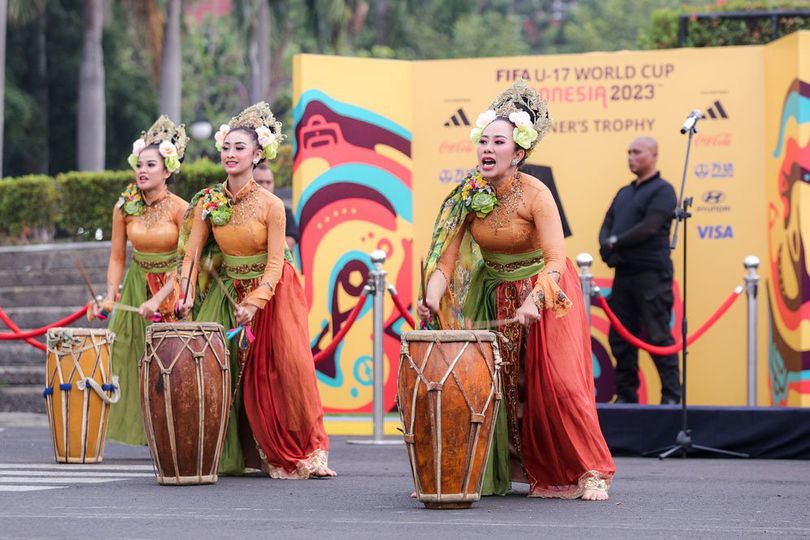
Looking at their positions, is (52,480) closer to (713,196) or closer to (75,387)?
(75,387)

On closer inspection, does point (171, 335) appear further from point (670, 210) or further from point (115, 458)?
point (670, 210)

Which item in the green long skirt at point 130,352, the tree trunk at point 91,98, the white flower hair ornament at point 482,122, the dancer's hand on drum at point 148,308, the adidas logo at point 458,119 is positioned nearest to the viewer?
the white flower hair ornament at point 482,122

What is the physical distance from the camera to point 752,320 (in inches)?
457

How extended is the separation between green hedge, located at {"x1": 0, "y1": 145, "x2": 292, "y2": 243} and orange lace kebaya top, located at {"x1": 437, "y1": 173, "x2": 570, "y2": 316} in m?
9.09

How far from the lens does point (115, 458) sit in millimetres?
10141

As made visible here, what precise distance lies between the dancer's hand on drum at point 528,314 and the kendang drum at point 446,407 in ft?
0.66

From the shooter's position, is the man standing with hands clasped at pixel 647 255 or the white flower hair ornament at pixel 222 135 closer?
the white flower hair ornament at pixel 222 135

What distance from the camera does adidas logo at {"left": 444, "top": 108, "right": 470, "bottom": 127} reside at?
12438 mm

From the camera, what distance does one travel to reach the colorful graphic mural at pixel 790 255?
11414 mm

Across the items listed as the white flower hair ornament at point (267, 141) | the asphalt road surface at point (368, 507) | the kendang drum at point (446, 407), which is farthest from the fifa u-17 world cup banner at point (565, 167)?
the kendang drum at point (446, 407)

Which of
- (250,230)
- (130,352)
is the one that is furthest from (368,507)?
(130,352)

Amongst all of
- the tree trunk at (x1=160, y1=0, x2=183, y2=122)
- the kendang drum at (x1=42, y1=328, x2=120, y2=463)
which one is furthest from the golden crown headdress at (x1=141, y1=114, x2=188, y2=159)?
the tree trunk at (x1=160, y1=0, x2=183, y2=122)

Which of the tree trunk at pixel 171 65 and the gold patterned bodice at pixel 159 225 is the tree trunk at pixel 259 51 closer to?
the tree trunk at pixel 171 65

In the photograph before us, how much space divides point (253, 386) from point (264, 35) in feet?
85.9
